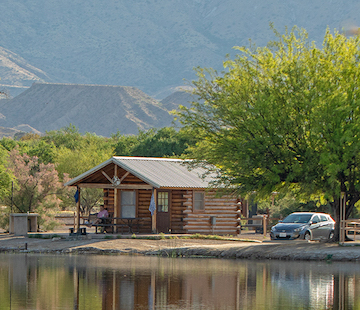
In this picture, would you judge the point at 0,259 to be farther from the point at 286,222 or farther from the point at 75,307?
the point at 286,222

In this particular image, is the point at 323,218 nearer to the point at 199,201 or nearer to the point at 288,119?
the point at 199,201

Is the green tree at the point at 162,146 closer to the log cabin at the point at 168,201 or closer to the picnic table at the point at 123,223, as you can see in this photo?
the log cabin at the point at 168,201

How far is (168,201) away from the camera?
35000mm

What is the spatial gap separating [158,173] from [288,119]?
10247 millimetres

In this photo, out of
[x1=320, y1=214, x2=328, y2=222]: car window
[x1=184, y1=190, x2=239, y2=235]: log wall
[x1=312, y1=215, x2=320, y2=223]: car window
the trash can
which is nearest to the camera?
[x1=312, y1=215, x2=320, y2=223]: car window

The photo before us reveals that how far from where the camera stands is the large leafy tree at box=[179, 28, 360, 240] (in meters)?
25.5

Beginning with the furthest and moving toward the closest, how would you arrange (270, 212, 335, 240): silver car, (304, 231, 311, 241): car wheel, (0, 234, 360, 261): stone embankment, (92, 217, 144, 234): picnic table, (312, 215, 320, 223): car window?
(92, 217, 144, 234): picnic table, (312, 215, 320, 223): car window, (304, 231, 311, 241): car wheel, (270, 212, 335, 240): silver car, (0, 234, 360, 261): stone embankment

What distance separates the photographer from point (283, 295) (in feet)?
48.2

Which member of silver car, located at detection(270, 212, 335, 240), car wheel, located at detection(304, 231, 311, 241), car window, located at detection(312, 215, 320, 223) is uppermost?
car window, located at detection(312, 215, 320, 223)

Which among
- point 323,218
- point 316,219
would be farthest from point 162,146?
point 316,219

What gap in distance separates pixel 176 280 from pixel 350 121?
12246 mm

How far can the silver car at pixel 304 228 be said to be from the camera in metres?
30.4

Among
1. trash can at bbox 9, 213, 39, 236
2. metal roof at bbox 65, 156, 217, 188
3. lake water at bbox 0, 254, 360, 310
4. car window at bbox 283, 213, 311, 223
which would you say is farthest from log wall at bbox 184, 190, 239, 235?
lake water at bbox 0, 254, 360, 310

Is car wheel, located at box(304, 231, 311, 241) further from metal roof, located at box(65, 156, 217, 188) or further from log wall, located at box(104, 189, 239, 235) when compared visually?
metal roof, located at box(65, 156, 217, 188)
